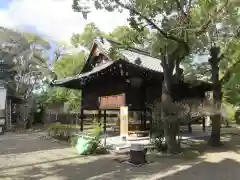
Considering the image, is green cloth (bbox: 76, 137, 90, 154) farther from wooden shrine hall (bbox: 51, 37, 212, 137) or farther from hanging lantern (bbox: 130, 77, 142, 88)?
hanging lantern (bbox: 130, 77, 142, 88)

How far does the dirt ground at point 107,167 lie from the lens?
24.4 feet

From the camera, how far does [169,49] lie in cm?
1026

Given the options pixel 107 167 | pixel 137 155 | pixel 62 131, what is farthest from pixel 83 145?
pixel 62 131

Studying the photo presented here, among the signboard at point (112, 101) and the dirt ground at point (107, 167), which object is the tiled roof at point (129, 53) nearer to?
the signboard at point (112, 101)

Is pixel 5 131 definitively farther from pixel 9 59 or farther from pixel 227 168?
pixel 227 168

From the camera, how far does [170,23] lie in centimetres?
1053

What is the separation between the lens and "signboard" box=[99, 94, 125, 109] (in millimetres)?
13874

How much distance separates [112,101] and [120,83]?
119cm

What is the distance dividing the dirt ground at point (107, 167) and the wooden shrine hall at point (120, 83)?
4424mm

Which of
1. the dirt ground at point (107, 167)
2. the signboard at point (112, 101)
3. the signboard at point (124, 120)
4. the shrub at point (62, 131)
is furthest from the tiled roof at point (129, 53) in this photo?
the dirt ground at point (107, 167)

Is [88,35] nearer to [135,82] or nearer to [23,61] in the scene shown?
[23,61]

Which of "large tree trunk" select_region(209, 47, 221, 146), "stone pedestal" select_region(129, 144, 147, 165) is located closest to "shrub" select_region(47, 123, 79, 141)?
"stone pedestal" select_region(129, 144, 147, 165)

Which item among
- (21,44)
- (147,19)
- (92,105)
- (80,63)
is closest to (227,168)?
(147,19)

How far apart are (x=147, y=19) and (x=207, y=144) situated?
715cm
